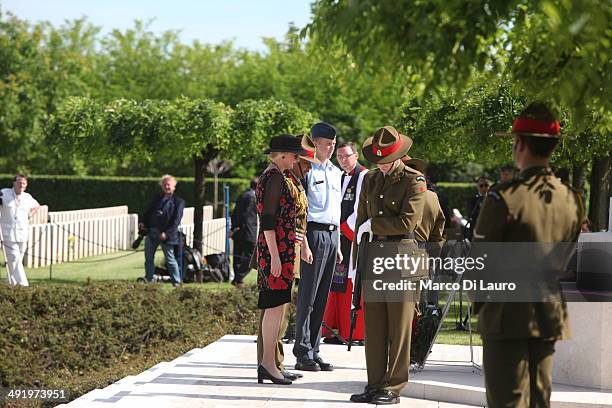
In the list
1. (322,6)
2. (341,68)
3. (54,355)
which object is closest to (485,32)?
(322,6)

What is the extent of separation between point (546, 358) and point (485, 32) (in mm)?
1588

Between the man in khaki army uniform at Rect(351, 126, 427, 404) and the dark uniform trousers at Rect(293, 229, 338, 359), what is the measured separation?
1285 millimetres

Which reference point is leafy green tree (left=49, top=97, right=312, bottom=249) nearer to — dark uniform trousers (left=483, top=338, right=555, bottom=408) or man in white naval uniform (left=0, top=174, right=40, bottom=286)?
man in white naval uniform (left=0, top=174, right=40, bottom=286)

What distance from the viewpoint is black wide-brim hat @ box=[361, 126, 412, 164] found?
7.51m

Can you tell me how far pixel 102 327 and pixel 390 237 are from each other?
6.64 m

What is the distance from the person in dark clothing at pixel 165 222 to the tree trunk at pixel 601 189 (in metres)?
7.08

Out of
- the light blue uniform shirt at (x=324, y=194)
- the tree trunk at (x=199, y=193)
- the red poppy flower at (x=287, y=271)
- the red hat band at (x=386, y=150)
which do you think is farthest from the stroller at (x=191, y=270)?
the red hat band at (x=386, y=150)

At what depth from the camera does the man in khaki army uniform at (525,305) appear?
4961 mm

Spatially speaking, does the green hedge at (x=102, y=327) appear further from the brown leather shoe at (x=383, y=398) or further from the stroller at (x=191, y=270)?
the stroller at (x=191, y=270)

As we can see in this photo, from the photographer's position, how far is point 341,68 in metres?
5.83

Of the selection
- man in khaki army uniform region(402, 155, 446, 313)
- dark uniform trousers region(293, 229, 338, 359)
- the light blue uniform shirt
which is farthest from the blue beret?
dark uniform trousers region(293, 229, 338, 359)

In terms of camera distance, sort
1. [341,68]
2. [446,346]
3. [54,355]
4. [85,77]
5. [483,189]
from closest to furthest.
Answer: [341,68] → [446,346] → [54,355] → [483,189] → [85,77]

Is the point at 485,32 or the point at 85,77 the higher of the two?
the point at 85,77

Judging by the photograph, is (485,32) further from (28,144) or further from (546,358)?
(28,144)
